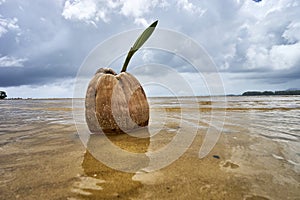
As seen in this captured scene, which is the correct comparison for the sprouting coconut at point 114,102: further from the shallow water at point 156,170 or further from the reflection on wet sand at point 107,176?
the reflection on wet sand at point 107,176

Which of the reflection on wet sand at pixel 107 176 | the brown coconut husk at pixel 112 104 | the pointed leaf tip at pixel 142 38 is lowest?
the reflection on wet sand at pixel 107 176

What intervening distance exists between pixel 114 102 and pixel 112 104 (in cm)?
4

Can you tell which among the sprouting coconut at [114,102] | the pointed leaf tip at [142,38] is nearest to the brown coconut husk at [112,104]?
the sprouting coconut at [114,102]

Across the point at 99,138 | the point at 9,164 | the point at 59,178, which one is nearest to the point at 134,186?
the point at 59,178

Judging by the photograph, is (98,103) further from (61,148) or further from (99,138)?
(61,148)

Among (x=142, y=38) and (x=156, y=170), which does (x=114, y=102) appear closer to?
(x=142, y=38)

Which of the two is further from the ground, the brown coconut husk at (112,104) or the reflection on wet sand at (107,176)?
the brown coconut husk at (112,104)

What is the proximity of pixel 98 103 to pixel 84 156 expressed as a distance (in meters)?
1.07

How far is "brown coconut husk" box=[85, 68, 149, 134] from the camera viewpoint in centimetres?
290

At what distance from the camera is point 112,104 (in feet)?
9.49

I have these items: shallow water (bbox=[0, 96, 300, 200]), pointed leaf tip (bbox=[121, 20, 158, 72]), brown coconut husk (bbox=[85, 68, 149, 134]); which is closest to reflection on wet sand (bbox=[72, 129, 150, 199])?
shallow water (bbox=[0, 96, 300, 200])

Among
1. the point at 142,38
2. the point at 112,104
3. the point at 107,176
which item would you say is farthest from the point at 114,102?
the point at 107,176

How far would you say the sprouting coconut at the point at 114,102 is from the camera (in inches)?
114

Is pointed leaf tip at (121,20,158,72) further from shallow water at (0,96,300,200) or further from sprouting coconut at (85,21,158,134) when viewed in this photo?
shallow water at (0,96,300,200)
